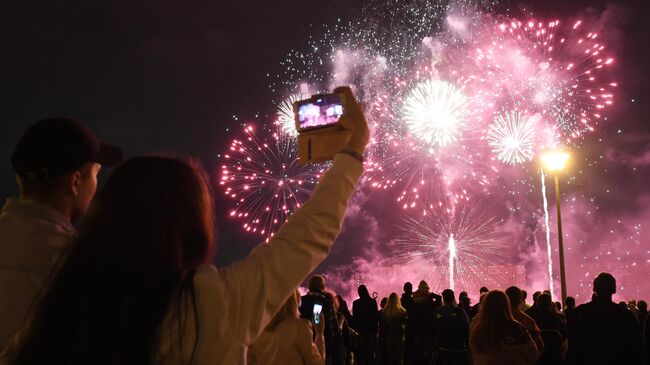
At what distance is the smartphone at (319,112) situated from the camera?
2768mm

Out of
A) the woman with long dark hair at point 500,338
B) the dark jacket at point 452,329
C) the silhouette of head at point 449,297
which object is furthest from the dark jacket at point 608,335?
the silhouette of head at point 449,297

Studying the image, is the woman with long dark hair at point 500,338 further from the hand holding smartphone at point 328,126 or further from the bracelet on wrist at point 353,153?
the bracelet on wrist at point 353,153

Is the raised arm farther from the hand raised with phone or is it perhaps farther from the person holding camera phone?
the person holding camera phone

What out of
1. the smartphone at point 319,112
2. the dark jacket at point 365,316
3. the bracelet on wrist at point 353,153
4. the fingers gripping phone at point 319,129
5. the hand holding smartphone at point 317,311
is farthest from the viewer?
the dark jacket at point 365,316

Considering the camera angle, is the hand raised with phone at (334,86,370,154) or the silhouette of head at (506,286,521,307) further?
the silhouette of head at (506,286,521,307)

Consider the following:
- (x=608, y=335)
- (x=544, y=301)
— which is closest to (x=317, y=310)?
(x=608, y=335)

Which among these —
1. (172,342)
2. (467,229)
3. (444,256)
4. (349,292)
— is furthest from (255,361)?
(349,292)

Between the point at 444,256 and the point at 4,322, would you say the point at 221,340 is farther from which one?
the point at 444,256

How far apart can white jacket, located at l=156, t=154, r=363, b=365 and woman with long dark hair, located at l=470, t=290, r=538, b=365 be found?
18.7 ft

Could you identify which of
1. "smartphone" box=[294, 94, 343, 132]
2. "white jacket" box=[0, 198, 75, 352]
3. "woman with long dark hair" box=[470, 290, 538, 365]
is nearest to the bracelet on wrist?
"smartphone" box=[294, 94, 343, 132]

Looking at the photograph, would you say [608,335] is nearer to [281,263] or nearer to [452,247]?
[281,263]

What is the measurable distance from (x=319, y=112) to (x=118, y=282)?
4.46ft

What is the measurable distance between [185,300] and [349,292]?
2022 inches

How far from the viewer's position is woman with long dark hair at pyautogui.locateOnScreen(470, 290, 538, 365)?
22.6 feet
